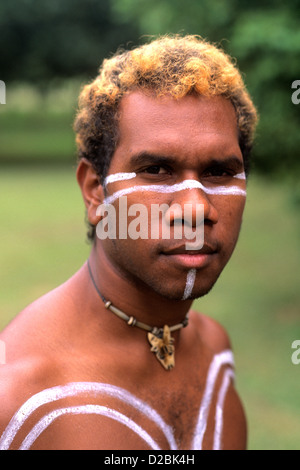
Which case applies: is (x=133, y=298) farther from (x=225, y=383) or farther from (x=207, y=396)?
(x=225, y=383)

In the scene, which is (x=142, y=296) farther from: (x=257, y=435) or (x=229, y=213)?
(x=257, y=435)

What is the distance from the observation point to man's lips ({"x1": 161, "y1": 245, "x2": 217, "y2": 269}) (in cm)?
248

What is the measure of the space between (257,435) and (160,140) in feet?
17.1

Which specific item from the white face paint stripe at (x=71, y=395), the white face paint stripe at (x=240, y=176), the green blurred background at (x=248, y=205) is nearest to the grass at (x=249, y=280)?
the green blurred background at (x=248, y=205)

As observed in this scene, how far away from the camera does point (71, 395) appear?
255cm

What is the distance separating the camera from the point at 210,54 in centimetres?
280

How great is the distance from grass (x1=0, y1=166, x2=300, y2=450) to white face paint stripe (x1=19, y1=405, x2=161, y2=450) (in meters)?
4.47

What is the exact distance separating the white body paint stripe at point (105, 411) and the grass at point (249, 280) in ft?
13.5

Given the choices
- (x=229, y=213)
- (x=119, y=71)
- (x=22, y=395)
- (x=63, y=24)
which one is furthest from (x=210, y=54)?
(x=63, y=24)

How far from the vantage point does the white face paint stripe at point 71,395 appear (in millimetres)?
2439

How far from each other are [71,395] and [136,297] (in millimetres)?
472

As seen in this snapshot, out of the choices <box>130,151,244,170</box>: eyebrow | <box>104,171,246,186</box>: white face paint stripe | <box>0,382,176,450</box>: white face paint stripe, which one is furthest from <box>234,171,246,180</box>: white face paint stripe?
<box>0,382,176,450</box>: white face paint stripe

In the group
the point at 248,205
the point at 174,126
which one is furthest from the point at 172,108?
the point at 248,205

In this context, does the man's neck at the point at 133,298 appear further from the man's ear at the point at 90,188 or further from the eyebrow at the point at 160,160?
the eyebrow at the point at 160,160
